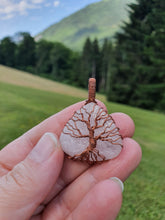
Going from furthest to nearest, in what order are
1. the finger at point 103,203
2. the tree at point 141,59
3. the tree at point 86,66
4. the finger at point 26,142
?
the tree at point 86,66, the tree at point 141,59, the finger at point 26,142, the finger at point 103,203

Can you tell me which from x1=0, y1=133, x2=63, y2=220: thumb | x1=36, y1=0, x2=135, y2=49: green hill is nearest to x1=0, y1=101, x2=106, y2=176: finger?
x1=0, y1=133, x2=63, y2=220: thumb

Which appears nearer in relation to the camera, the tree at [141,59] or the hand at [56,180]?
the hand at [56,180]

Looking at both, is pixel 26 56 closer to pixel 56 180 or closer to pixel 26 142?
pixel 26 142

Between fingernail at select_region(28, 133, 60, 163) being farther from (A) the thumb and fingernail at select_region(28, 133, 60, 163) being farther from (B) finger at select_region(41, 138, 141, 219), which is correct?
(B) finger at select_region(41, 138, 141, 219)

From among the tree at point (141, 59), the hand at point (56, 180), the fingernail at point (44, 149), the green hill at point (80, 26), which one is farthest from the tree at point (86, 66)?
the fingernail at point (44, 149)

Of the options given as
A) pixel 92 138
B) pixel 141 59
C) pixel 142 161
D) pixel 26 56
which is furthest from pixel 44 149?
pixel 26 56

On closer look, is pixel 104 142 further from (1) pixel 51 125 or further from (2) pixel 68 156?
(1) pixel 51 125

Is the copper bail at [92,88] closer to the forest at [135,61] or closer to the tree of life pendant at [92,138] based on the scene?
the tree of life pendant at [92,138]

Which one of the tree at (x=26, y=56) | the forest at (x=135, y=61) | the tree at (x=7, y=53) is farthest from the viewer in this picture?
the tree at (x=7, y=53)
